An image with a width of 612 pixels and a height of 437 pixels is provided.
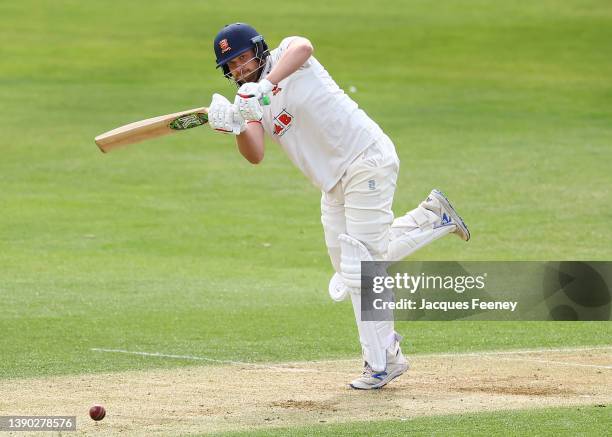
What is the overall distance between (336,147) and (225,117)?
0.74 meters

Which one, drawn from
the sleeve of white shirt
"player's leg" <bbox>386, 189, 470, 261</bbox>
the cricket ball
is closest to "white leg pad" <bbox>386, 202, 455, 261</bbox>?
"player's leg" <bbox>386, 189, 470, 261</bbox>

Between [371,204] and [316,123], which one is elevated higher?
[316,123]

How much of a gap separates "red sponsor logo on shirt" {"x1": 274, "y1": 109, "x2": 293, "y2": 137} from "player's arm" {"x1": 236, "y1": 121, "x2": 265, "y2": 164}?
0.33 ft

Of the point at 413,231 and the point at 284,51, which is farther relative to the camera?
the point at 413,231

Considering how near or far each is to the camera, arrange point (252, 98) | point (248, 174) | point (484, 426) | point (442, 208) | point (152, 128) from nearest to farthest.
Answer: point (484, 426) → point (252, 98) → point (152, 128) → point (442, 208) → point (248, 174)

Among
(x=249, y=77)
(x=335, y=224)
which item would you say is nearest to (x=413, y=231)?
(x=335, y=224)

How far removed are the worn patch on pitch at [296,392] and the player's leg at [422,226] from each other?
0.85 meters

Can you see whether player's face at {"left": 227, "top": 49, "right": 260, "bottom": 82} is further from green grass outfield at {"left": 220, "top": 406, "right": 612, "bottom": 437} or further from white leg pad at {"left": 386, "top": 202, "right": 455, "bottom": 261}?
green grass outfield at {"left": 220, "top": 406, "right": 612, "bottom": 437}

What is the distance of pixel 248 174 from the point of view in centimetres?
1897

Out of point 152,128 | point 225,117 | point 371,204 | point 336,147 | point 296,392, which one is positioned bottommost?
point 296,392

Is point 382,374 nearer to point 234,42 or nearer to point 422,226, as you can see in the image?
point 422,226

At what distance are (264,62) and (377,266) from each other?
1.43m

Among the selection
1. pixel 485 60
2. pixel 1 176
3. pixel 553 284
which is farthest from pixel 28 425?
pixel 485 60

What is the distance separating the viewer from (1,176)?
18641 millimetres
